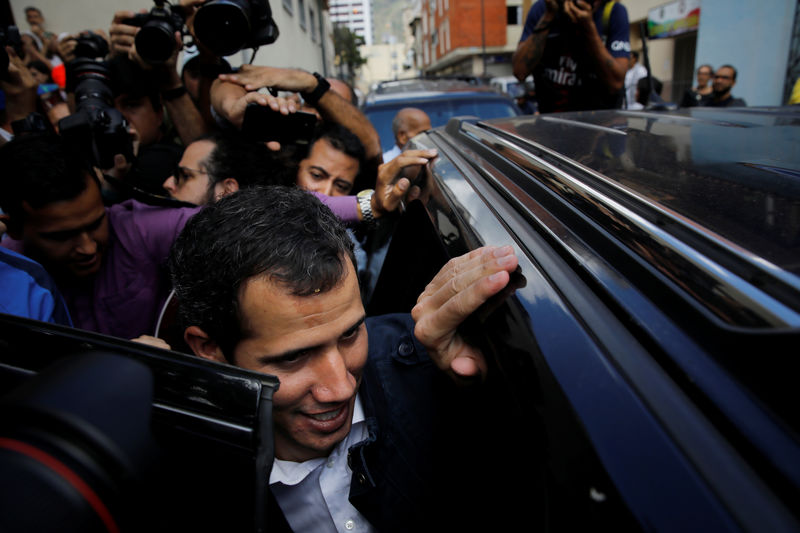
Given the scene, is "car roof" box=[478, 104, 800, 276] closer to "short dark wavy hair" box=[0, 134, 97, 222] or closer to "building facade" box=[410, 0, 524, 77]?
"short dark wavy hair" box=[0, 134, 97, 222]

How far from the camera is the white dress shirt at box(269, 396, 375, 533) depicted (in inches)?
46.2

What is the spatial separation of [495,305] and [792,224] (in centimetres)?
41

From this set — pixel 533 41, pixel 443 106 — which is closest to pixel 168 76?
pixel 533 41

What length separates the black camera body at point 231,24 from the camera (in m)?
2.09

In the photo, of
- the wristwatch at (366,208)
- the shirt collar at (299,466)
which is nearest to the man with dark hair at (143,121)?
the wristwatch at (366,208)

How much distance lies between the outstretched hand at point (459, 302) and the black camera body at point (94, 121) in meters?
1.84

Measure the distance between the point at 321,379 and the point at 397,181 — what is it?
2.92ft

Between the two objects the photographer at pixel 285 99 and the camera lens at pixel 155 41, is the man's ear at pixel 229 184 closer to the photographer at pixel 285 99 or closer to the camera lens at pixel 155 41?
the photographer at pixel 285 99

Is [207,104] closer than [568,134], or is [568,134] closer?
[568,134]

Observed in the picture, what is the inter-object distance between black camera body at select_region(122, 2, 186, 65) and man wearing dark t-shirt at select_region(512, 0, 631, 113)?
2.08 meters

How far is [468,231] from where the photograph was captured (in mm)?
1002

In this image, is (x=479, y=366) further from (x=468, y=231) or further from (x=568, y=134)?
(x=568, y=134)

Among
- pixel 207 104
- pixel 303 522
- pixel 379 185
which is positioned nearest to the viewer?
pixel 303 522

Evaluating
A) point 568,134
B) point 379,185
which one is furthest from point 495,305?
point 379,185
